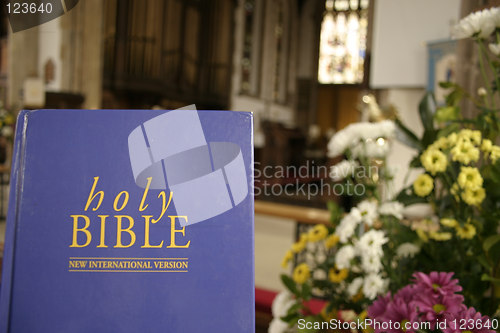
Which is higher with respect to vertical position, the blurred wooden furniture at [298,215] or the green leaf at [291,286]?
the green leaf at [291,286]

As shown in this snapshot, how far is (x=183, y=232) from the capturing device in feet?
1.80

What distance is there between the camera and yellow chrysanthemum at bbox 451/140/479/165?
89 centimetres

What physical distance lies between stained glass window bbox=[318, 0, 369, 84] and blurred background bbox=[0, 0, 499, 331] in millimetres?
35

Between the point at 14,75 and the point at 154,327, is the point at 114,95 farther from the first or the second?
the point at 154,327

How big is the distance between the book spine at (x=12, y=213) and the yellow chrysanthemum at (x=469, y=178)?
2.55 feet

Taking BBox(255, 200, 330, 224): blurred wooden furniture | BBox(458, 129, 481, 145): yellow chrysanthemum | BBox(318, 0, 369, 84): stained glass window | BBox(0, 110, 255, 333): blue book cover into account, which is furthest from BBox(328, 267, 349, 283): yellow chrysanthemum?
BBox(318, 0, 369, 84): stained glass window

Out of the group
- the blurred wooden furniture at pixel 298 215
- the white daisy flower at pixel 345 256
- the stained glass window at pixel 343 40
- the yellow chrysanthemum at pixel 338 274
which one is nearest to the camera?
the white daisy flower at pixel 345 256

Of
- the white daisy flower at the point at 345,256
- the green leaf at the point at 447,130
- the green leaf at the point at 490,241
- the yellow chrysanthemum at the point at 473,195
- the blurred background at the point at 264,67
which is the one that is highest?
the blurred background at the point at 264,67

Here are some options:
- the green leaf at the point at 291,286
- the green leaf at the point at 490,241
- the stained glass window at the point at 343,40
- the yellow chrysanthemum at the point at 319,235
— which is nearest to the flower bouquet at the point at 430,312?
the green leaf at the point at 490,241

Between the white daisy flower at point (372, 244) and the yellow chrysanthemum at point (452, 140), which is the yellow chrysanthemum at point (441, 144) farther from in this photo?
the white daisy flower at point (372, 244)

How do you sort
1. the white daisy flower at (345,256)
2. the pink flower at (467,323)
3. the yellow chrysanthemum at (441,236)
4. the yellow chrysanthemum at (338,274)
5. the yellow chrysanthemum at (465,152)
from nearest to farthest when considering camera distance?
the pink flower at (467,323), the yellow chrysanthemum at (465,152), the yellow chrysanthemum at (441,236), the white daisy flower at (345,256), the yellow chrysanthemum at (338,274)

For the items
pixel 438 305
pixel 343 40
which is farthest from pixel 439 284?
pixel 343 40

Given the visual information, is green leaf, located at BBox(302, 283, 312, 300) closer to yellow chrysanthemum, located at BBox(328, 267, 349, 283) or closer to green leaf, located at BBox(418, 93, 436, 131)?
yellow chrysanthemum, located at BBox(328, 267, 349, 283)

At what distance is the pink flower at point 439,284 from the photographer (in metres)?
0.74
